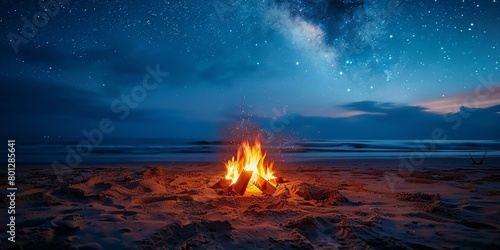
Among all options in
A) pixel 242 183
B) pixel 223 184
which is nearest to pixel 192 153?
pixel 223 184

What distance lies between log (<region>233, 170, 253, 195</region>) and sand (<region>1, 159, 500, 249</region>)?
0.27 meters

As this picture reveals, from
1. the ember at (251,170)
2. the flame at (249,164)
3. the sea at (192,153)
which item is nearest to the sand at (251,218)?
the ember at (251,170)

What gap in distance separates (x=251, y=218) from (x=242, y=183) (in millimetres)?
2303

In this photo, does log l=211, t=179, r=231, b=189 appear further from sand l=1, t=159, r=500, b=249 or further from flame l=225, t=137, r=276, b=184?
flame l=225, t=137, r=276, b=184

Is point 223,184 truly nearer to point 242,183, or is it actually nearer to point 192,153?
point 242,183

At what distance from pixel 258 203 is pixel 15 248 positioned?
13.7ft

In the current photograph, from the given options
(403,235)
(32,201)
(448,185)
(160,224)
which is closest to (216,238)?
(160,224)

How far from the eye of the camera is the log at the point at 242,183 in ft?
23.5

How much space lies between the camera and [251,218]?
16.4 feet

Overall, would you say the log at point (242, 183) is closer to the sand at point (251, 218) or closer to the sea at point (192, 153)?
the sand at point (251, 218)

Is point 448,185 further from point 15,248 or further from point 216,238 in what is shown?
point 15,248

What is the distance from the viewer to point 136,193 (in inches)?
276

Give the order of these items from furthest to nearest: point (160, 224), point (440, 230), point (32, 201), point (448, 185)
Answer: point (448, 185) < point (32, 201) < point (160, 224) < point (440, 230)

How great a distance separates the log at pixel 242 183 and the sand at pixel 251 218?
272 millimetres
